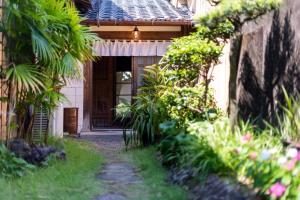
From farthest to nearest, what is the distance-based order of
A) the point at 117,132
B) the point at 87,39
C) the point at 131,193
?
the point at 117,132
the point at 87,39
the point at 131,193

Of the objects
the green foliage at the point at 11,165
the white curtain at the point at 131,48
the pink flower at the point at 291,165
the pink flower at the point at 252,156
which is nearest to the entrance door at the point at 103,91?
the white curtain at the point at 131,48

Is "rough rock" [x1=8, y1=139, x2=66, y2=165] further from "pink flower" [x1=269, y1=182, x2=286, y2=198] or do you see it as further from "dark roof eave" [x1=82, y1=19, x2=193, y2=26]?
"dark roof eave" [x1=82, y1=19, x2=193, y2=26]

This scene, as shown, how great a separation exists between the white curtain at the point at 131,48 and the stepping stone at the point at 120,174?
4713 mm

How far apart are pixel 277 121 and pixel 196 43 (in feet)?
8.97

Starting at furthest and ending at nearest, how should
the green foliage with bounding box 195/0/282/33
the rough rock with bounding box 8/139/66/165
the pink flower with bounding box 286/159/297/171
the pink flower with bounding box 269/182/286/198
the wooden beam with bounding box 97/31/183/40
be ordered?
1. the wooden beam with bounding box 97/31/183/40
2. the rough rock with bounding box 8/139/66/165
3. the green foliage with bounding box 195/0/282/33
4. the pink flower with bounding box 286/159/297/171
5. the pink flower with bounding box 269/182/286/198

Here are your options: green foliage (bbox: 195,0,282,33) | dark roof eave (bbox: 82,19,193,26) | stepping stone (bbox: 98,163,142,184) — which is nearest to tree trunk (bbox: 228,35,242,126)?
green foliage (bbox: 195,0,282,33)

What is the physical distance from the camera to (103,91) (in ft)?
44.2

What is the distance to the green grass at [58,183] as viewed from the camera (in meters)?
4.71

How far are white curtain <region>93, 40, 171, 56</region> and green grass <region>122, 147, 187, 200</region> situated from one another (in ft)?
13.9

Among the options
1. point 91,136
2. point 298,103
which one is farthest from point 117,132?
point 298,103

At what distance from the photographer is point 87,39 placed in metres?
6.62

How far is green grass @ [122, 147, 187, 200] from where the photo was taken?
479cm

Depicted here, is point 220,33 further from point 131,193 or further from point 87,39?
point 131,193

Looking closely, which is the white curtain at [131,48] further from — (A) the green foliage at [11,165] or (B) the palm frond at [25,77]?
(A) the green foliage at [11,165]
